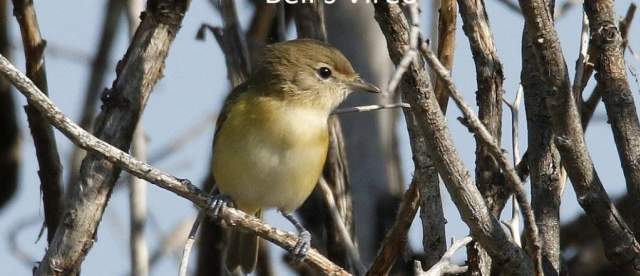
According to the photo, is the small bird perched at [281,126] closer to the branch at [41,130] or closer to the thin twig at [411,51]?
the branch at [41,130]

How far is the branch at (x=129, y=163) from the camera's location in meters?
2.81

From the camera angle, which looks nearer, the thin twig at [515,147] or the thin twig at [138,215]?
the thin twig at [515,147]

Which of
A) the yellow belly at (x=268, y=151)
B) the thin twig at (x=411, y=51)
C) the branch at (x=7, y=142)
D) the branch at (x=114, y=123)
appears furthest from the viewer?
the branch at (x=7, y=142)

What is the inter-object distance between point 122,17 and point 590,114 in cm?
216

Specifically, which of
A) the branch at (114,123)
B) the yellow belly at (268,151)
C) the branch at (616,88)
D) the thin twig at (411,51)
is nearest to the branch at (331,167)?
the yellow belly at (268,151)

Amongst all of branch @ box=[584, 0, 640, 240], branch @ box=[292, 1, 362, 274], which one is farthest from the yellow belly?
branch @ box=[584, 0, 640, 240]

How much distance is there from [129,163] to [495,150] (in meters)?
0.92

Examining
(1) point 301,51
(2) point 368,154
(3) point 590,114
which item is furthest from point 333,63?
(3) point 590,114

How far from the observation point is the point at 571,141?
3.23 metres

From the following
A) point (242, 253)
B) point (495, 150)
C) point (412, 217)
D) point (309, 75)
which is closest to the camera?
point (495, 150)

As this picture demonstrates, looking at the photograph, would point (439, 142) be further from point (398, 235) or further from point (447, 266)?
point (398, 235)

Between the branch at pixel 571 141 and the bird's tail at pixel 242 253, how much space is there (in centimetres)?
172

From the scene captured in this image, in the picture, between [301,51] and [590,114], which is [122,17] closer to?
[301,51]

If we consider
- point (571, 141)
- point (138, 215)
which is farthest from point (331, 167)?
point (571, 141)
